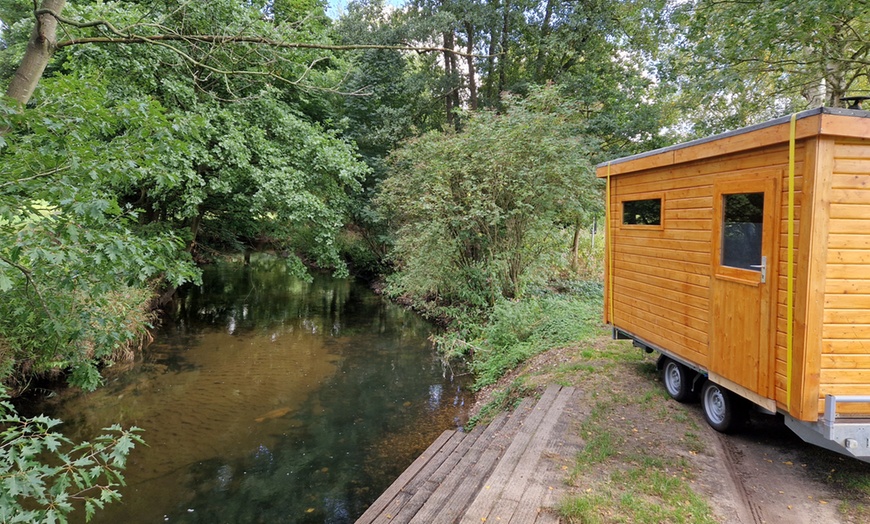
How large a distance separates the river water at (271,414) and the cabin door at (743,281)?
4129mm

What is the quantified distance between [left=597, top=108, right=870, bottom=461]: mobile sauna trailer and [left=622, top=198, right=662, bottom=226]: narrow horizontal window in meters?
0.21

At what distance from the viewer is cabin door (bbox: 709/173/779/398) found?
3.77 meters

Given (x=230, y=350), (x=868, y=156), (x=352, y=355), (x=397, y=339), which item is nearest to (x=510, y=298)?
(x=397, y=339)

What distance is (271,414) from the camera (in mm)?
7812

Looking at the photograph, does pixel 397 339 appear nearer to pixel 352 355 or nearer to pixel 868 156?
pixel 352 355

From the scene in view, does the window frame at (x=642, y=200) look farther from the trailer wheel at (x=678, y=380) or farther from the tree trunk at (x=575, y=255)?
the tree trunk at (x=575, y=255)

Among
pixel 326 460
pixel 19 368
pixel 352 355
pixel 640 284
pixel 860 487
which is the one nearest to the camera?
pixel 860 487

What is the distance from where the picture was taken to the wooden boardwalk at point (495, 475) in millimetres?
3510

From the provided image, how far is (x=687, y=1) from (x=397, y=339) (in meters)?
9.76

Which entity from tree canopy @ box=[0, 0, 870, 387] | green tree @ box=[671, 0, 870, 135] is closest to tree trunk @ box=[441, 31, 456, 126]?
tree canopy @ box=[0, 0, 870, 387]

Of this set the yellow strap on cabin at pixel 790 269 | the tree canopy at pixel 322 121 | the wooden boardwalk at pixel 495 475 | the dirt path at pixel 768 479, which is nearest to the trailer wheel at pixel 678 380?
the dirt path at pixel 768 479

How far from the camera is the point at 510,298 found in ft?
38.6

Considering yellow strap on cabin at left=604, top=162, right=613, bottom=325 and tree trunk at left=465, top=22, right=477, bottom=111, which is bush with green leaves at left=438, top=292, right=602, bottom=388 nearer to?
yellow strap on cabin at left=604, top=162, right=613, bottom=325

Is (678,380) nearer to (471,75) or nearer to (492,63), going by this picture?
(471,75)
